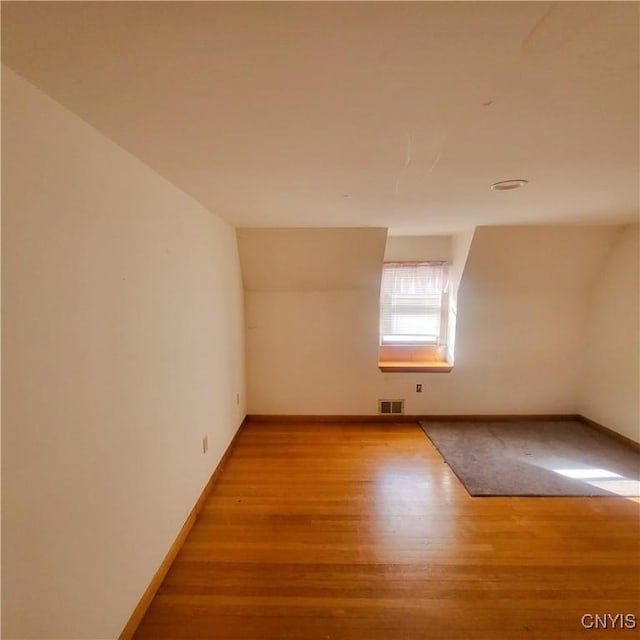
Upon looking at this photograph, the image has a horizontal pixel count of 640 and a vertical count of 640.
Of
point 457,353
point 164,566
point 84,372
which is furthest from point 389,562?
point 457,353

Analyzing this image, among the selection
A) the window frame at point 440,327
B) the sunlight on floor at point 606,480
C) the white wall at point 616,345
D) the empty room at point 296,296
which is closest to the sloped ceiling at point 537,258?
the empty room at point 296,296

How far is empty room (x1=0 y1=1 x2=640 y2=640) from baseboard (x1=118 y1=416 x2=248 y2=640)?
0.06 feet

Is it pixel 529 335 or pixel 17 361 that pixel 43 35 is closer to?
pixel 17 361

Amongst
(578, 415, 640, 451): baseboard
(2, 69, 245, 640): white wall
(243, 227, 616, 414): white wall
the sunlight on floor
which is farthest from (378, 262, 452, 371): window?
(2, 69, 245, 640): white wall

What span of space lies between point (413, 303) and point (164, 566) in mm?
3317

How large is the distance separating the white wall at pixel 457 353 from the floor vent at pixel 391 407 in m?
0.08

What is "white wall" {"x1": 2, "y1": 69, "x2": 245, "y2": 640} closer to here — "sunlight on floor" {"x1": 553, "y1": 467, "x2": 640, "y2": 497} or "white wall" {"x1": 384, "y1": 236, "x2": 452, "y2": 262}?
"white wall" {"x1": 384, "y1": 236, "x2": 452, "y2": 262}

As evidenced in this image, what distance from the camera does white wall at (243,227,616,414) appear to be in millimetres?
3797

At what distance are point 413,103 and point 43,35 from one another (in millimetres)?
906

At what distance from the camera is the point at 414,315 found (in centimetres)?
407

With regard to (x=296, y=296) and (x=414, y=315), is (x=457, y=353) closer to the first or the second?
(x=414, y=315)

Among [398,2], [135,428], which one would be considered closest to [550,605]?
[135,428]

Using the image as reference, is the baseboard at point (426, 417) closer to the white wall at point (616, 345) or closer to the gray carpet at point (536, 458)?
the gray carpet at point (536, 458)

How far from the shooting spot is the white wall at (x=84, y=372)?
36.4 inches
